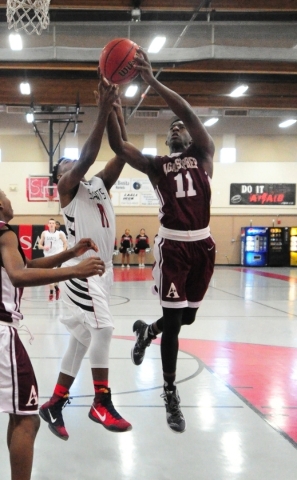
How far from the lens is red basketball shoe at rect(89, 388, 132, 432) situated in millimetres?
3268

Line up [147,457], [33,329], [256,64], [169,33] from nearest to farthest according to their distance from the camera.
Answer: [147,457]
[33,329]
[169,33]
[256,64]

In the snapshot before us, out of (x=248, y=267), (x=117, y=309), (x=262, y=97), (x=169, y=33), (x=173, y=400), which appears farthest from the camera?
(x=248, y=267)

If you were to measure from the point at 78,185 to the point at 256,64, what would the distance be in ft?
41.0

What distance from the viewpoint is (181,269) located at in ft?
11.7

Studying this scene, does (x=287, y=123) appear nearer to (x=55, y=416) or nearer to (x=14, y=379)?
(x=55, y=416)

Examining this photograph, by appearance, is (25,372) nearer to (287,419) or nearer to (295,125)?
(287,419)

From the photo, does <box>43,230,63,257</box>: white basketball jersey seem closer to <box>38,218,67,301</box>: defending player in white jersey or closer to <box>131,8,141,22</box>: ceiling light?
<box>38,218,67,301</box>: defending player in white jersey

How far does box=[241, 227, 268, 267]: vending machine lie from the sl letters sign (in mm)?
1515

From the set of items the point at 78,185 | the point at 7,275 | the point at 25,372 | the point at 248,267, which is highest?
the point at 78,185

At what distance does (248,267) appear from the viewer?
23984mm

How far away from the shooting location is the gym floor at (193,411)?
302 centimetres

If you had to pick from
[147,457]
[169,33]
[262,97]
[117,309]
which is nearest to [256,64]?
[169,33]

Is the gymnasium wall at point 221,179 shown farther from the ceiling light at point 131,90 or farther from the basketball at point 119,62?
the basketball at point 119,62

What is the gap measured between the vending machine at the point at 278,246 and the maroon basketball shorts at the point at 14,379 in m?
22.7
